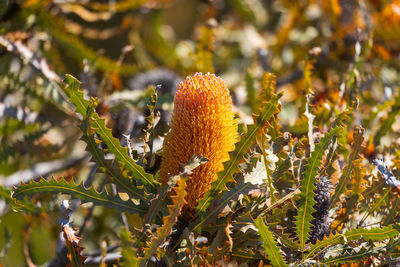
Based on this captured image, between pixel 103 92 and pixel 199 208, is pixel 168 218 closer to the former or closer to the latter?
pixel 199 208

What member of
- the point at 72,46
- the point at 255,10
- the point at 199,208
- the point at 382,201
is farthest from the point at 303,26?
the point at 199,208

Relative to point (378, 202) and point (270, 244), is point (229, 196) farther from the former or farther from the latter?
point (378, 202)

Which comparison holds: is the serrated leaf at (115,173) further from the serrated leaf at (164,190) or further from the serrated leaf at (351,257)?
the serrated leaf at (351,257)

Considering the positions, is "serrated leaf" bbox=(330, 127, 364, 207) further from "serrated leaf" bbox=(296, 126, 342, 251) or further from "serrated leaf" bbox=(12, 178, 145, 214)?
"serrated leaf" bbox=(12, 178, 145, 214)

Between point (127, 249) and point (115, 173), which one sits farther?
point (115, 173)

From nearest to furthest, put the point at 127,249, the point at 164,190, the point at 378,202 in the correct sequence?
1. the point at 127,249
2. the point at 164,190
3. the point at 378,202

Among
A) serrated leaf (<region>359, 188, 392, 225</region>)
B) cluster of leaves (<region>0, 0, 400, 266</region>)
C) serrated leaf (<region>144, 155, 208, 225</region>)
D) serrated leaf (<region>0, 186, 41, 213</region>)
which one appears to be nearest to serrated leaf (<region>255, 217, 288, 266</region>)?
cluster of leaves (<region>0, 0, 400, 266</region>)

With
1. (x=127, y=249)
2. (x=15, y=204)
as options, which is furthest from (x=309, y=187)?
(x=15, y=204)

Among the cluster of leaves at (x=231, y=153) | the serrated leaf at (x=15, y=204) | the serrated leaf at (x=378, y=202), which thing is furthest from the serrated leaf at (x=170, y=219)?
the serrated leaf at (x=378, y=202)
